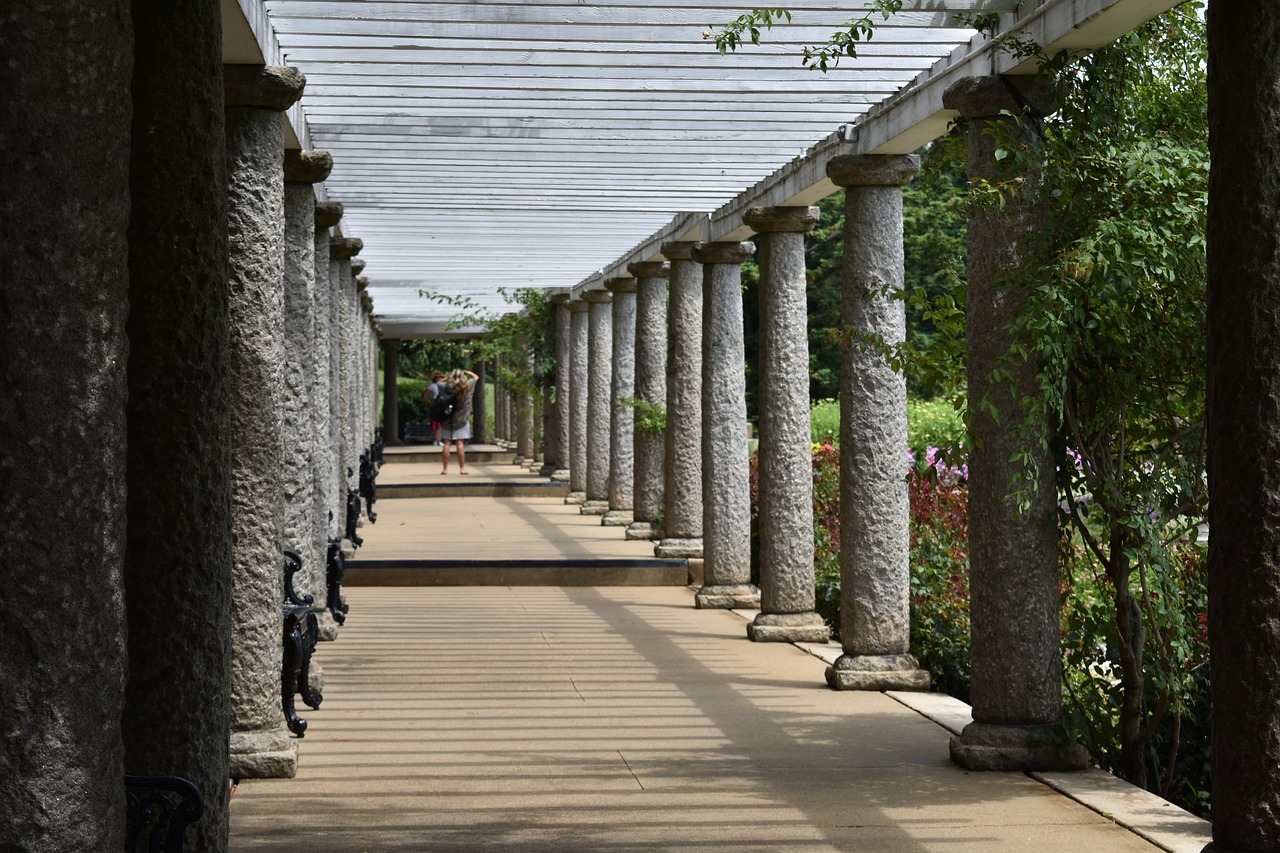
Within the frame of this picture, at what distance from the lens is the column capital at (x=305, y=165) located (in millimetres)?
8672

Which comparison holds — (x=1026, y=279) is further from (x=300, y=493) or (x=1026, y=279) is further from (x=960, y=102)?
(x=300, y=493)

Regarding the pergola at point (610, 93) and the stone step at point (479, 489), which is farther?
the stone step at point (479, 489)

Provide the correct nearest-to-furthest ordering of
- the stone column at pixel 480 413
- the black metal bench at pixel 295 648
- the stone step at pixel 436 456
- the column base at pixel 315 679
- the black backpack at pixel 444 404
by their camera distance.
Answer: the black metal bench at pixel 295 648 → the column base at pixel 315 679 → the black backpack at pixel 444 404 → the stone step at pixel 436 456 → the stone column at pixel 480 413

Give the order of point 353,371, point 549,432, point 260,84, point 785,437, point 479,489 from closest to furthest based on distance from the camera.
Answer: point 260,84 < point 785,437 < point 353,371 < point 479,489 < point 549,432

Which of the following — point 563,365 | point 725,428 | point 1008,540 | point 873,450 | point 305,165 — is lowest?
point 1008,540

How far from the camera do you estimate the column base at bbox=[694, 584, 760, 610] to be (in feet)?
41.0

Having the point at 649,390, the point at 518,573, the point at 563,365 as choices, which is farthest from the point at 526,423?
the point at 518,573

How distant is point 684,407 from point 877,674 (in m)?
5.93

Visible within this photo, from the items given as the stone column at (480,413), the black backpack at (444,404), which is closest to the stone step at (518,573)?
the black backpack at (444,404)

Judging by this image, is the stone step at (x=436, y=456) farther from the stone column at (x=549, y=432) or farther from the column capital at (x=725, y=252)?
the column capital at (x=725, y=252)

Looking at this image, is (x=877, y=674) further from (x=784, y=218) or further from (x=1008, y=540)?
(x=784, y=218)

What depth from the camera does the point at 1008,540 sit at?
21.7ft

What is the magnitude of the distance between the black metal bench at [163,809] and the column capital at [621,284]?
1510 cm

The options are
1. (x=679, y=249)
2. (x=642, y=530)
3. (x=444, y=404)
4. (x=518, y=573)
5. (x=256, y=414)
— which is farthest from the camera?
(x=444, y=404)
